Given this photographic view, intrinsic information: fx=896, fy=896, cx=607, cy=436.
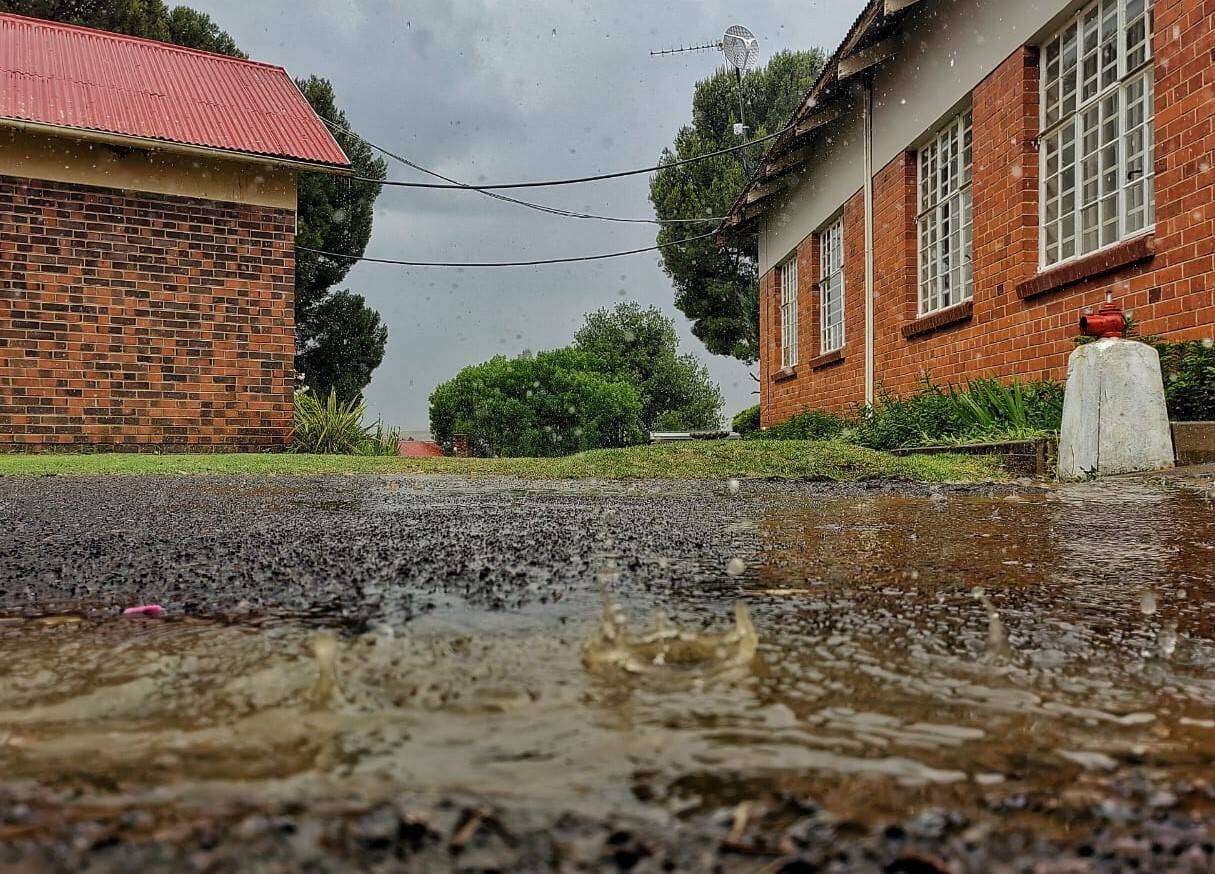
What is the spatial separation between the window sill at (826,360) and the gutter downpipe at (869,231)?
1079mm

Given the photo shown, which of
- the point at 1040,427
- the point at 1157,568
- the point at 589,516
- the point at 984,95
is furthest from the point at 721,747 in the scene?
the point at 984,95

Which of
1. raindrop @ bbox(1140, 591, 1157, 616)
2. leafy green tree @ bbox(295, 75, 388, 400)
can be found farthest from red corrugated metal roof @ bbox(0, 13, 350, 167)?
raindrop @ bbox(1140, 591, 1157, 616)

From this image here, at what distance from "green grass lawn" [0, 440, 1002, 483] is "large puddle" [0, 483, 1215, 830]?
4.33 m

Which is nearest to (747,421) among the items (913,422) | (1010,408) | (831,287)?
(831,287)

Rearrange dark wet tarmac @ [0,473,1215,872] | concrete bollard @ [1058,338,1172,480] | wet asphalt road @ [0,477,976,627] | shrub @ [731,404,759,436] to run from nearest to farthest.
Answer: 1. dark wet tarmac @ [0,473,1215,872]
2. wet asphalt road @ [0,477,976,627]
3. concrete bollard @ [1058,338,1172,480]
4. shrub @ [731,404,759,436]

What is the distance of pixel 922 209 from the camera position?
406 inches

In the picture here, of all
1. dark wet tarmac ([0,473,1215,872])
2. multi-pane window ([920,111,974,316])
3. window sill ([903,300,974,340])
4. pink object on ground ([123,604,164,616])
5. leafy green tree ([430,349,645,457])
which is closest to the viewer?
dark wet tarmac ([0,473,1215,872])

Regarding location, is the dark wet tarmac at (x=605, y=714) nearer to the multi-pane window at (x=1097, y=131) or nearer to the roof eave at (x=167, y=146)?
the multi-pane window at (x=1097, y=131)

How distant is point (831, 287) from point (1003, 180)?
604 centimetres

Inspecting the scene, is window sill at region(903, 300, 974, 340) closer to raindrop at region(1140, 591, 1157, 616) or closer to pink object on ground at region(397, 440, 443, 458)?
raindrop at region(1140, 591, 1157, 616)

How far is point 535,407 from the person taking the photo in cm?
1462

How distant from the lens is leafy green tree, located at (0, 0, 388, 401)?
19.1 m

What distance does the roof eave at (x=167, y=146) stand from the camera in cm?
974

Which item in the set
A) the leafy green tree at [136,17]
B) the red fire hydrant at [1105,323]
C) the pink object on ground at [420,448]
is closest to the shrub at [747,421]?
the pink object on ground at [420,448]
